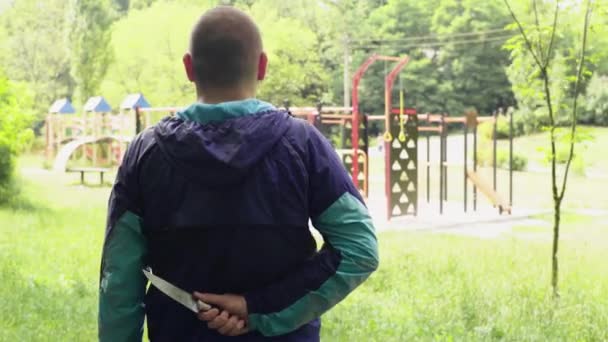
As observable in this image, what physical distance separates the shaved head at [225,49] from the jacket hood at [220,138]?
34 millimetres

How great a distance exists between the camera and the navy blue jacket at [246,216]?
3.29 feet

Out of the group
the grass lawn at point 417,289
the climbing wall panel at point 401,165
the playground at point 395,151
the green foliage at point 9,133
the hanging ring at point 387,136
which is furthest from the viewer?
the climbing wall panel at point 401,165

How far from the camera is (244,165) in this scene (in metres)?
0.98

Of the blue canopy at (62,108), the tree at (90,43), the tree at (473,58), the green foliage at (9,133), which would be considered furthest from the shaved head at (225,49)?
the tree at (473,58)

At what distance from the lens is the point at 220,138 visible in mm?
1009

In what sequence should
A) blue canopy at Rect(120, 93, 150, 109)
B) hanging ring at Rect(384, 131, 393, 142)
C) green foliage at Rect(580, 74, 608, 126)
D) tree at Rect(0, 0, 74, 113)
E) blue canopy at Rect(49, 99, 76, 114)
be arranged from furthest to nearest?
tree at Rect(0, 0, 74, 113), green foliage at Rect(580, 74, 608, 126), blue canopy at Rect(49, 99, 76, 114), blue canopy at Rect(120, 93, 150, 109), hanging ring at Rect(384, 131, 393, 142)

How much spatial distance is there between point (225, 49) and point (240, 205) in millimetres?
186

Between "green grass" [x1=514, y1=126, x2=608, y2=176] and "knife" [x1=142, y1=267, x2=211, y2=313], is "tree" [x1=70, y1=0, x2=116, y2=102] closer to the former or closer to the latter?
"green grass" [x1=514, y1=126, x2=608, y2=176]

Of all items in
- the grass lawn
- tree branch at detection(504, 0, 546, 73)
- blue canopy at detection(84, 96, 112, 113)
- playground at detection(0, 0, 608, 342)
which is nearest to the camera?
the grass lawn

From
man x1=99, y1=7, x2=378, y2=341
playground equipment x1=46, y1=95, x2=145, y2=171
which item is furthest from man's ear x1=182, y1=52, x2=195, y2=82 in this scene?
playground equipment x1=46, y1=95, x2=145, y2=171

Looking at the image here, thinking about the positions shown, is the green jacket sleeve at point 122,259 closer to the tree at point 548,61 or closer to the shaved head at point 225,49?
the shaved head at point 225,49

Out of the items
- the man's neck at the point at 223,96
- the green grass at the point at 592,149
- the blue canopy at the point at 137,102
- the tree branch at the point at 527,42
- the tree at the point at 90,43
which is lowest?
the green grass at the point at 592,149

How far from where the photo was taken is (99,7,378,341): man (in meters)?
1.00

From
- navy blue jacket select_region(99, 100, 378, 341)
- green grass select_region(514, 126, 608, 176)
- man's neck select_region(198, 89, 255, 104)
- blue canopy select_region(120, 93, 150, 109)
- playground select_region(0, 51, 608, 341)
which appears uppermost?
man's neck select_region(198, 89, 255, 104)
